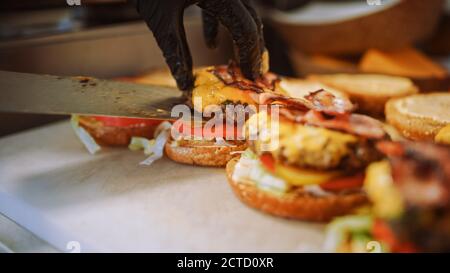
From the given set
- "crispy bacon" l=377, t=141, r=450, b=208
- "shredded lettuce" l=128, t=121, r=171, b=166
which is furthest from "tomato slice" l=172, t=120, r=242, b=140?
"crispy bacon" l=377, t=141, r=450, b=208

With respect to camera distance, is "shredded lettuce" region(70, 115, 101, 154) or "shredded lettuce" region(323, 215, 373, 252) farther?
"shredded lettuce" region(70, 115, 101, 154)

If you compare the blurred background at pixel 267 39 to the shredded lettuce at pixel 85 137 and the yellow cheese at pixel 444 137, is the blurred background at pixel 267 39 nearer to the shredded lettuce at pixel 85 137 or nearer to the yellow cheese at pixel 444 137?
the shredded lettuce at pixel 85 137

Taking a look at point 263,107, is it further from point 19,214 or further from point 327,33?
point 327,33


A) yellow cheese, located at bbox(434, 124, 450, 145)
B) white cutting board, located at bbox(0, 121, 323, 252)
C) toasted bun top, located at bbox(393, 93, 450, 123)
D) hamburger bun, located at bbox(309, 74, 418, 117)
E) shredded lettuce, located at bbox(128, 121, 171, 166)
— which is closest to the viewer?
white cutting board, located at bbox(0, 121, 323, 252)

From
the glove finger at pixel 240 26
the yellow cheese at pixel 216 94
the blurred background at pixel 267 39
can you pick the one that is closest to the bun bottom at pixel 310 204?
the yellow cheese at pixel 216 94

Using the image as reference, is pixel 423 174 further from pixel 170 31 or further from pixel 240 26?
pixel 170 31

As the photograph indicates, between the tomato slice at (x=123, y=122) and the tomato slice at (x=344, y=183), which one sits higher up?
the tomato slice at (x=344, y=183)

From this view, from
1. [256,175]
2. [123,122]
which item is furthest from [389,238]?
[123,122]

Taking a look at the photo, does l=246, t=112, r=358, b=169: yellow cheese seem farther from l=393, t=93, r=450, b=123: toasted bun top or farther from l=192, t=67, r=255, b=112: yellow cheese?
l=393, t=93, r=450, b=123: toasted bun top
